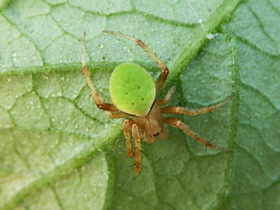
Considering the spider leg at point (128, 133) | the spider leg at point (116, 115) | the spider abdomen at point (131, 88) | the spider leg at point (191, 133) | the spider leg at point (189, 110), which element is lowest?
the spider leg at point (191, 133)

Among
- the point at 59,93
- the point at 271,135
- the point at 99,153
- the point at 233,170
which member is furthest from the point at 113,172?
the point at 271,135

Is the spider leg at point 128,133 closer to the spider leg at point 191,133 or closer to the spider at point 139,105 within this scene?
the spider at point 139,105

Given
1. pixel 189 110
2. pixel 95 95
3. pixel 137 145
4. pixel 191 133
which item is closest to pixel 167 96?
pixel 189 110

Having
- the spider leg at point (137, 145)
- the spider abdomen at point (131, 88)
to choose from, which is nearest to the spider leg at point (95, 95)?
the spider abdomen at point (131, 88)

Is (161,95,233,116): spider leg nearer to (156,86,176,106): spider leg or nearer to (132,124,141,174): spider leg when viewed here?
(156,86,176,106): spider leg

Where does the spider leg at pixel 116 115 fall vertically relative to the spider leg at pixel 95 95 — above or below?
below

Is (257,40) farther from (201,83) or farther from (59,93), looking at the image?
(59,93)

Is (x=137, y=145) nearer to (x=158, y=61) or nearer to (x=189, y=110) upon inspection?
(x=189, y=110)
